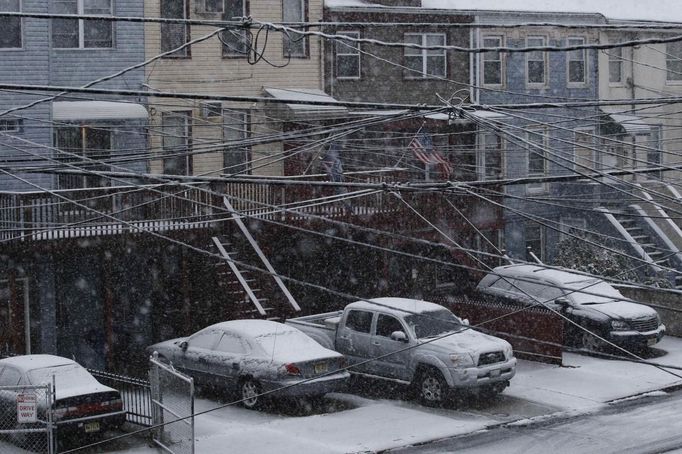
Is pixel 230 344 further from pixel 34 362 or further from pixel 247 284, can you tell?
pixel 247 284

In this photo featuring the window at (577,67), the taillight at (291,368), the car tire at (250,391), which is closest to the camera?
the taillight at (291,368)

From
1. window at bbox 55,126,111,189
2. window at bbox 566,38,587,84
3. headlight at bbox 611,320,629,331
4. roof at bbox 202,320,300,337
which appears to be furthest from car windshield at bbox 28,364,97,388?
window at bbox 566,38,587,84

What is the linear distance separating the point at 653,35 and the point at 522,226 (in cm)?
832

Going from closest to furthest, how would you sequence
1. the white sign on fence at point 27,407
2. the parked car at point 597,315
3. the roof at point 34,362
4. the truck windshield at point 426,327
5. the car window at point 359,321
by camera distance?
1. the white sign on fence at point 27,407
2. the roof at point 34,362
3. the truck windshield at point 426,327
4. the car window at point 359,321
5. the parked car at point 597,315

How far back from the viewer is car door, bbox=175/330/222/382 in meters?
21.0

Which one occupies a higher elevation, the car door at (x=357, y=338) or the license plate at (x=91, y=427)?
the car door at (x=357, y=338)

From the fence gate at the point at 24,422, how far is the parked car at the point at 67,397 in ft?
0.05

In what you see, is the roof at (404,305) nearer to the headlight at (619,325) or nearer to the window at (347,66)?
the headlight at (619,325)

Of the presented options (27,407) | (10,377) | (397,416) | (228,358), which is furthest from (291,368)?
(27,407)

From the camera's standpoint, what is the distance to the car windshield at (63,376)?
17.8 metres

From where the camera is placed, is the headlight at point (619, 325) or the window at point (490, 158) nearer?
the headlight at point (619, 325)

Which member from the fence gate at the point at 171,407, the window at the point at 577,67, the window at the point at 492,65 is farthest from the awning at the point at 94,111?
the window at the point at 577,67

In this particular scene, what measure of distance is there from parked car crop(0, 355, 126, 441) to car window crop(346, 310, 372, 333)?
5837mm

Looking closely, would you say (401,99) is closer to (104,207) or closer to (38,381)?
(104,207)
